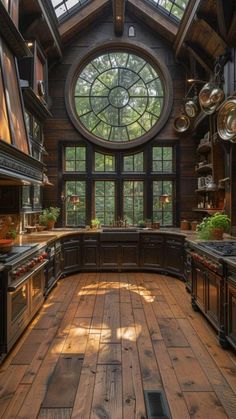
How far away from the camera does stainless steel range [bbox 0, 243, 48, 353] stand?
2689 millimetres

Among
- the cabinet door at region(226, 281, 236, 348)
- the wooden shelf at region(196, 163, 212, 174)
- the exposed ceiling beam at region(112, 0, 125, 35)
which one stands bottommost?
the cabinet door at region(226, 281, 236, 348)

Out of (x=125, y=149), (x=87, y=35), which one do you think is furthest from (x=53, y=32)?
(x=125, y=149)

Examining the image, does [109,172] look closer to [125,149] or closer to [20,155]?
[125,149]

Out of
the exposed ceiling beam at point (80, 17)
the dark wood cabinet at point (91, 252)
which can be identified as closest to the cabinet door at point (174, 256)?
the dark wood cabinet at point (91, 252)

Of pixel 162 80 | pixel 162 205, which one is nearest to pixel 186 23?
pixel 162 80

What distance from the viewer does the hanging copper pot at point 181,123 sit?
22.6 ft

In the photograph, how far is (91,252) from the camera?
6.35 metres

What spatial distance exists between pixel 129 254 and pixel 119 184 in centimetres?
175

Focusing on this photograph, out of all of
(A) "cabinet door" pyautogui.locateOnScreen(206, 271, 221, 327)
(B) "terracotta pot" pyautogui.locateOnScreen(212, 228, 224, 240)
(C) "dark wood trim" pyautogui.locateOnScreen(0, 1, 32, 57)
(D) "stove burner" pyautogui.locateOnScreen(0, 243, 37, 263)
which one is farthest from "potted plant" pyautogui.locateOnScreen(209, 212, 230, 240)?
(C) "dark wood trim" pyautogui.locateOnScreen(0, 1, 32, 57)

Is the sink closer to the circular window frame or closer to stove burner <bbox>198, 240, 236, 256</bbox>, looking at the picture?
the circular window frame

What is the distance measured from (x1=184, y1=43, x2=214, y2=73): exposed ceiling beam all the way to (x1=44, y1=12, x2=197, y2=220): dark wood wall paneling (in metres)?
0.97

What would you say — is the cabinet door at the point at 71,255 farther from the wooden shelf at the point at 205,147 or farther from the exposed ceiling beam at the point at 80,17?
the exposed ceiling beam at the point at 80,17

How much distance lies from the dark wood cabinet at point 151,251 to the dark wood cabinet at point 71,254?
1.32 meters

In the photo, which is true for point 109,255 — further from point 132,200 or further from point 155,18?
point 155,18
